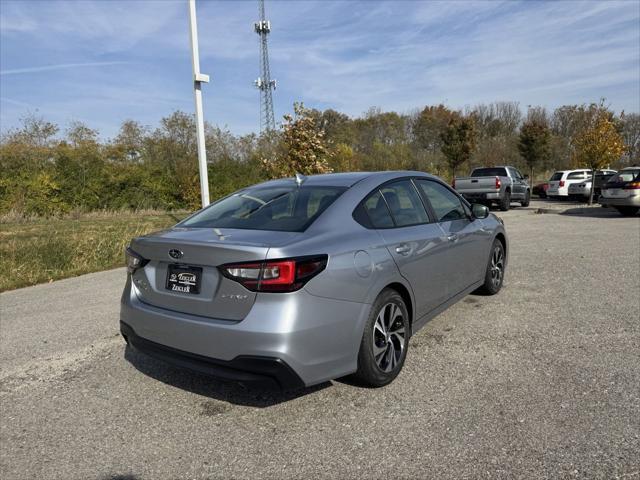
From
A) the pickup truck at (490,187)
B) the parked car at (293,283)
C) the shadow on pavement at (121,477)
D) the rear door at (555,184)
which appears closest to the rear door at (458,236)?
the parked car at (293,283)

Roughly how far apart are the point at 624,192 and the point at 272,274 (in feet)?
51.6

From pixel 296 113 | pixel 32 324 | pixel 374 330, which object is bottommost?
pixel 32 324

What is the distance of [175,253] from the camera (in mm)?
3031

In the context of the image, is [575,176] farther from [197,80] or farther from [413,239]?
[413,239]

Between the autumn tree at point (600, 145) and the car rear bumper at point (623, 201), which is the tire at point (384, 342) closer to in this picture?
the car rear bumper at point (623, 201)

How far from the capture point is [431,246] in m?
3.97

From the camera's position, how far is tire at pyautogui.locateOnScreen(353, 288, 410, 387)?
3160 millimetres

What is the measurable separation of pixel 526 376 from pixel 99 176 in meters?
19.2

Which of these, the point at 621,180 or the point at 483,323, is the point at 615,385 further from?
the point at 621,180

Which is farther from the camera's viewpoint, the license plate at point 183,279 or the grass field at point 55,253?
the grass field at point 55,253

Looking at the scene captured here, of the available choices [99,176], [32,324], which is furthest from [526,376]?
[99,176]

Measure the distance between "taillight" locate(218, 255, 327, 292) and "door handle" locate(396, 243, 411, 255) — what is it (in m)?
0.98

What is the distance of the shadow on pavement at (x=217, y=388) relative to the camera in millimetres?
3297

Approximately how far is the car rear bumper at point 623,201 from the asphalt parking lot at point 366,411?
38.1ft
